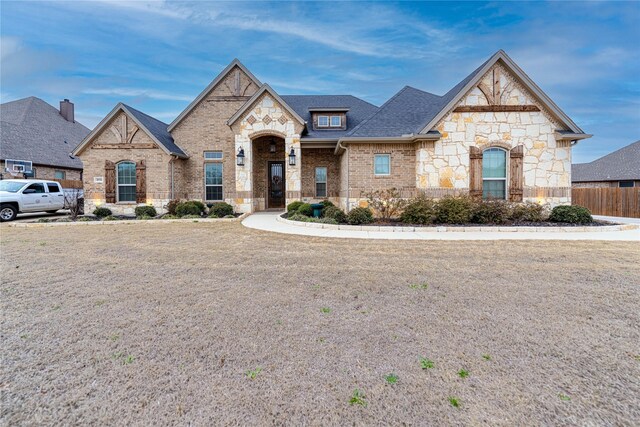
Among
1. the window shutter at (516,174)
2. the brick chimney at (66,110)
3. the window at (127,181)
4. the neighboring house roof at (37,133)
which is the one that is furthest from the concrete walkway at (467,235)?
the brick chimney at (66,110)

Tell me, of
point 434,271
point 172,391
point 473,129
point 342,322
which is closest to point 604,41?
point 473,129

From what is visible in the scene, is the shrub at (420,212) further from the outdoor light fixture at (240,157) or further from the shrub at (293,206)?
the outdoor light fixture at (240,157)

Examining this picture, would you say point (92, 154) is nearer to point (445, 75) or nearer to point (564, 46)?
point (564, 46)

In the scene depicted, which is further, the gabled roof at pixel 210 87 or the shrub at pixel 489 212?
the gabled roof at pixel 210 87

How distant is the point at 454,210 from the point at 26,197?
18982 mm

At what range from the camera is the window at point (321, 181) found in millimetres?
16797

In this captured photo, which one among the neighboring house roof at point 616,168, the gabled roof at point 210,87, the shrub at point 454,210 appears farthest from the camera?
the neighboring house roof at point 616,168

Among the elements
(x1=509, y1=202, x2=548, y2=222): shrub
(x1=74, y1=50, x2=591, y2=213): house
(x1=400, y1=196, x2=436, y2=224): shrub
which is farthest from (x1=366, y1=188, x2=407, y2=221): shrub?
(x1=509, y1=202, x2=548, y2=222): shrub

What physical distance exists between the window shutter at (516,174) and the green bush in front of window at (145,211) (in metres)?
15.7

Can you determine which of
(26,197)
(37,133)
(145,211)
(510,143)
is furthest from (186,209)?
(37,133)

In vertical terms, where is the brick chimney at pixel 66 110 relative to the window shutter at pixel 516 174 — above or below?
above

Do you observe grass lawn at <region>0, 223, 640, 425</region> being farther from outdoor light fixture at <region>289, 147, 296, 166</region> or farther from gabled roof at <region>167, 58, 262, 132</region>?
gabled roof at <region>167, 58, 262, 132</region>

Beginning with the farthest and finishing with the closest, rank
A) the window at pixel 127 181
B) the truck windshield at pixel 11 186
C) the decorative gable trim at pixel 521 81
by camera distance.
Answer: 1. the window at pixel 127 181
2. the truck windshield at pixel 11 186
3. the decorative gable trim at pixel 521 81

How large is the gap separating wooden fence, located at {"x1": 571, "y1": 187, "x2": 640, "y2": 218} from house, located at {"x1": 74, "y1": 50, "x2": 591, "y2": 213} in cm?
684
